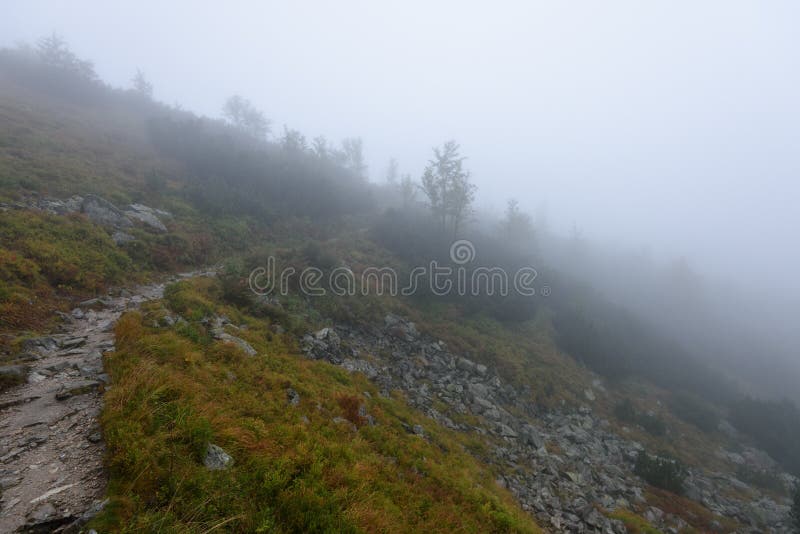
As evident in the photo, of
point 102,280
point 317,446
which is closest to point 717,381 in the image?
point 317,446

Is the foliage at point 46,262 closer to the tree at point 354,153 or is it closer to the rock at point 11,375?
the rock at point 11,375

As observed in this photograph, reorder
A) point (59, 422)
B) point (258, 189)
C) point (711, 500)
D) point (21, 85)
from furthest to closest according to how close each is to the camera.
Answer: point (21, 85)
point (258, 189)
point (711, 500)
point (59, 422)

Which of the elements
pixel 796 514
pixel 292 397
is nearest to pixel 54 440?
pixel 292 397

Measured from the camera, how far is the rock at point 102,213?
14426mm

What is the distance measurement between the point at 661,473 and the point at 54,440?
62.1ft

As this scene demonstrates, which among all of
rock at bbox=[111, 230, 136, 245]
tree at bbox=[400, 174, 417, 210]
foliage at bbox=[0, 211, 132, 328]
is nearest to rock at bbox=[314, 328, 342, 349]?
foliage at bbox=[0, 211, 132, 328]

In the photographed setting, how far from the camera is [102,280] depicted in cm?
1119

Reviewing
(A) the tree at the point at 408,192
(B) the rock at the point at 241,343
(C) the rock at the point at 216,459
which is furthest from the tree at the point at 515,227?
(C) the rock at the point at 216,459

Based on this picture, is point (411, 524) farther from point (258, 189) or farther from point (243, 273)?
point (258, 189)

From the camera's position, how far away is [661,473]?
13.0 metres

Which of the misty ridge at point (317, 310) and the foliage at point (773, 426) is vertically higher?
the misty ridge at point (317, 310)

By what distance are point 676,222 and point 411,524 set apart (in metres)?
163

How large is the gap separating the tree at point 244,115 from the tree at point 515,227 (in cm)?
4706

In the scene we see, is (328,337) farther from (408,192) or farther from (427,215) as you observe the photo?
(408,192)
